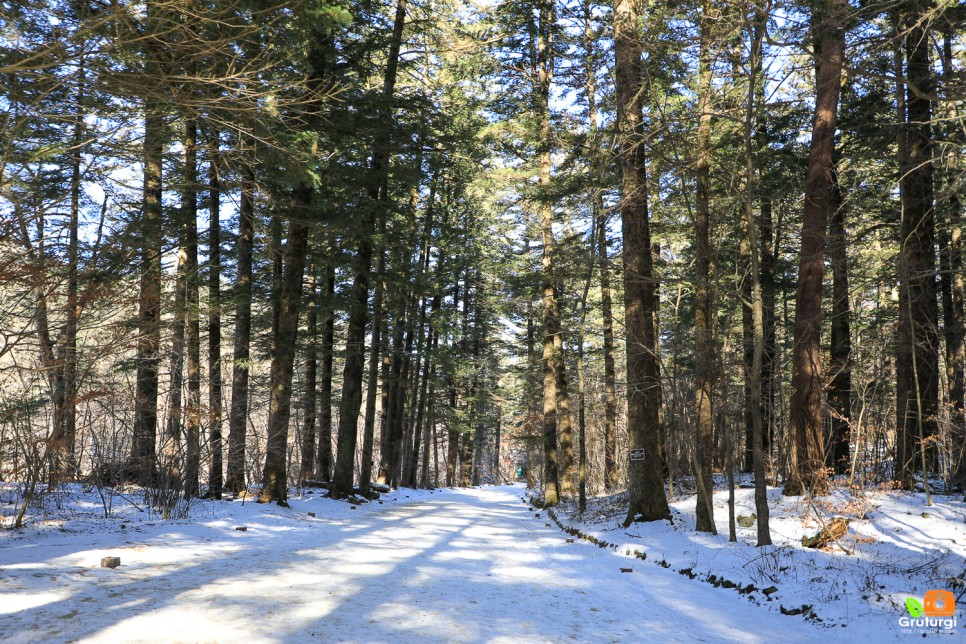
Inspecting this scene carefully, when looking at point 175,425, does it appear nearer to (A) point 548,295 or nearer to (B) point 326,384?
(B) point 326,384

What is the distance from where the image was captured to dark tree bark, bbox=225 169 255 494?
480 inches

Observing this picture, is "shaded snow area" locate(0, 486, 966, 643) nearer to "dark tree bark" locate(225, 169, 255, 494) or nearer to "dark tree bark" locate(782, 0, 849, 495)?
"dark tree bark" locate(782, 0, 849, 495)

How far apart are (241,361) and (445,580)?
30.1 ft

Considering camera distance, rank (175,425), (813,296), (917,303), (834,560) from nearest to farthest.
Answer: (834,560)
(175,425)
(813,296)
(917,303)

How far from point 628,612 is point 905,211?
10.4 metres

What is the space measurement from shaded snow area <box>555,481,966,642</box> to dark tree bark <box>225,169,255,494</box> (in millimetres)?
7547

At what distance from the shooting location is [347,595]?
5320 millimetres

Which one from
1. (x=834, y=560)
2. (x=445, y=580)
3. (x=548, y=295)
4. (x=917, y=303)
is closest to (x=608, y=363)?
(x=548, y=295)

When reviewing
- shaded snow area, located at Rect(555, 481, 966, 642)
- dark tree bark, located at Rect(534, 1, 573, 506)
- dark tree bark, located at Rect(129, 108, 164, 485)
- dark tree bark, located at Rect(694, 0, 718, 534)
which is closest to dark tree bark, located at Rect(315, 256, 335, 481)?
dark tree bark, located at Rect(129, 108, 164, 485)

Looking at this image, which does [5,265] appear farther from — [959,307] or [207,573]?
[959,307]

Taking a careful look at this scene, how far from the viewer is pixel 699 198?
35.5 ft

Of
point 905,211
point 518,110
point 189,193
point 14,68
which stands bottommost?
point 14,68

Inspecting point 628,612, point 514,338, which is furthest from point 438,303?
point 628,612

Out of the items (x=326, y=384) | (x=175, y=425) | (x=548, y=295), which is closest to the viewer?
(x=175, y=425)
